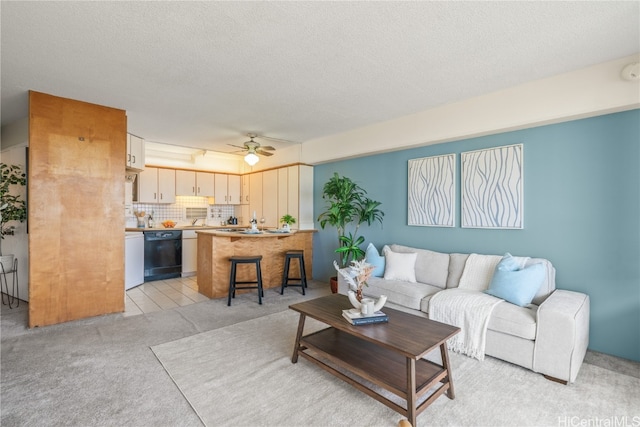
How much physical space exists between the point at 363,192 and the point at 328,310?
275 cm

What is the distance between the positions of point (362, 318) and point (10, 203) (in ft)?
17.0

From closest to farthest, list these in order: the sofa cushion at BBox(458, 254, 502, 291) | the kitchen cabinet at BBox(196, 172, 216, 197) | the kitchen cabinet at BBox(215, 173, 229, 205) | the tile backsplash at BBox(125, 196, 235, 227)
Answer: the sofa cushion at BBox(458, 254, 502, 291), the tile backsplash at BBox(125, 196, 235, 227), the kitchen cabinet at BBox(196, 172, 216, 197), the kitchen cabinet at BBox(215, 173, 229, 205)

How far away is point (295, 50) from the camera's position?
8.20 ft

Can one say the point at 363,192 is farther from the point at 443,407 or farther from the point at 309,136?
the point at 443,407

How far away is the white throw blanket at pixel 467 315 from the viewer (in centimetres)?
268

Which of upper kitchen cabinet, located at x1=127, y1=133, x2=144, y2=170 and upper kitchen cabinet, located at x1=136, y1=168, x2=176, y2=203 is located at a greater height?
upper kitchen cabinet, located at x1=127, y1=133, x2=144, y2=170

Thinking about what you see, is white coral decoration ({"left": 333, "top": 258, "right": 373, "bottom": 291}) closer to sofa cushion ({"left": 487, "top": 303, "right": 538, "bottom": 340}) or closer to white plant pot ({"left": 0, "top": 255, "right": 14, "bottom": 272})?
sofa cushion ({"left": 487, "top": 303, "right": 538, "bottom": 340})

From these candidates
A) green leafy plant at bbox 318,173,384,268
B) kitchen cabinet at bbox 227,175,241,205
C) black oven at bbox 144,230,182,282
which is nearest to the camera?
green leafy plant at bbox 318,173,384,268

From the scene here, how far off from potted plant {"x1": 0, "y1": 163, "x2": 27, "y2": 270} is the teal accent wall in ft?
19.7

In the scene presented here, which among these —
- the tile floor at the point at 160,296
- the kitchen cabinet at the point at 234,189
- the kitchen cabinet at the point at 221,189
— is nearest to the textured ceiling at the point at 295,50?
the tile floor at the point at 160,296

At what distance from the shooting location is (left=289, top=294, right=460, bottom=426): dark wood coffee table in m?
1.85

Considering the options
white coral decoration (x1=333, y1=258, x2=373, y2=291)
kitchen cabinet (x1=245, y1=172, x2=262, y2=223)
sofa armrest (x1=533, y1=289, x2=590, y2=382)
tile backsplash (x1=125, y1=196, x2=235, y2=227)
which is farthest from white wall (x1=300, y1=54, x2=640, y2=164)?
tile backsplash (x1=125, y1=196, x2=235, y2=227)

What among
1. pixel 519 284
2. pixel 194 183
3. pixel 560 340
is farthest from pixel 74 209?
pixel 560 340

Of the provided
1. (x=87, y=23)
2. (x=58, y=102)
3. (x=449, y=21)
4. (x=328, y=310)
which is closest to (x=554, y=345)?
(x=328, y=310)
